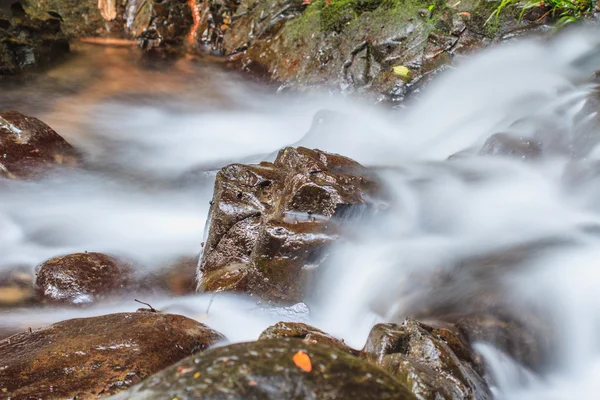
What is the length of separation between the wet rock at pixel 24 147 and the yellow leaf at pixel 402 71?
5.74 m

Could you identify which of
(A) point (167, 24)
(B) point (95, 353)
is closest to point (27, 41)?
(A) point (167, 24)

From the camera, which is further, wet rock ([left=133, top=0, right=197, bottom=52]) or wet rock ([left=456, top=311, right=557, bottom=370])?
wet rock ([left=133, top=0, right=197, bottom=52])

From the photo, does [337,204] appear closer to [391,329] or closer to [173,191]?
[391,329]

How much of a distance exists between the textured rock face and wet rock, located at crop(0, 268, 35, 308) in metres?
1.67

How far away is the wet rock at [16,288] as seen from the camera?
433cm

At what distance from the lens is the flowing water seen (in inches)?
151

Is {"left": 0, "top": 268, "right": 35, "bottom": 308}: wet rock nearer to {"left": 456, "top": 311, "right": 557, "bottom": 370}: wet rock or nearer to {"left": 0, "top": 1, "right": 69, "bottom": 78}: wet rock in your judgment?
{"left": 456, "top": 311, "right": 557, "bottom": 370}: wet rock

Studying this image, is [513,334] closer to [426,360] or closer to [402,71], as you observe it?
[426,360]

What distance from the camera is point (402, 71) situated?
8.15m


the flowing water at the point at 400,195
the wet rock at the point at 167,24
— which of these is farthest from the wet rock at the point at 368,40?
the wet rock at the point at 167,24

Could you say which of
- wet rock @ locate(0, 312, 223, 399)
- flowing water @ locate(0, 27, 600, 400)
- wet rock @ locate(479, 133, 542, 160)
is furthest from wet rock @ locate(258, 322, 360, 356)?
wet rock @ locate(479, 133, 542, 160)

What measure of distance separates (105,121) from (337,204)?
7.01m

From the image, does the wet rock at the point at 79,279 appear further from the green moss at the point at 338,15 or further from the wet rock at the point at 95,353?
the green moss at the point at 338,15

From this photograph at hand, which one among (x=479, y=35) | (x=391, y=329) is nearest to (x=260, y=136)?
(x=479, y=35)
